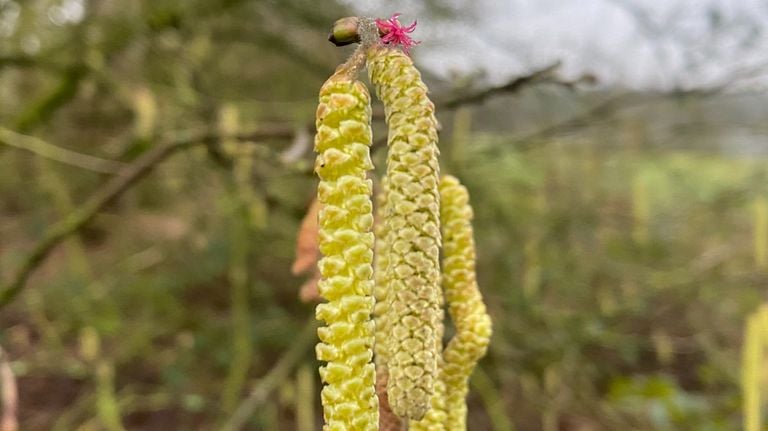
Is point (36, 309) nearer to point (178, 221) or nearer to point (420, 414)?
point (178, 221)

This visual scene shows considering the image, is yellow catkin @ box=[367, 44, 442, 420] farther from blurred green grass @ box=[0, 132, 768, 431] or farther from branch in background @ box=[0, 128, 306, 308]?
blurred green grass @ box=[0, 132, 768, 431]

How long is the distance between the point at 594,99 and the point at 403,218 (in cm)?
202

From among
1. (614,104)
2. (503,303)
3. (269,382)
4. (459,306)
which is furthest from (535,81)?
(503,303)

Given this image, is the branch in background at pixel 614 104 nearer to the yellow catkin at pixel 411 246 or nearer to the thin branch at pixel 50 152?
the thin branch at pixel 50 152

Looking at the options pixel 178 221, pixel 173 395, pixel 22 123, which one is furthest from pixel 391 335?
pixel 178 221

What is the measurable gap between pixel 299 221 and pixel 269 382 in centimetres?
34

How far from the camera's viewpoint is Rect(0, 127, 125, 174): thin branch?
3.98 ft

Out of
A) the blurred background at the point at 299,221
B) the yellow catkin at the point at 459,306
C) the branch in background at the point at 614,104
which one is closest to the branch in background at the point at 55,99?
the blurred background at the point at 299,221

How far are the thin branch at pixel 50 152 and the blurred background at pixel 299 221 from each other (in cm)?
5

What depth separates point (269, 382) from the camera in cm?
142

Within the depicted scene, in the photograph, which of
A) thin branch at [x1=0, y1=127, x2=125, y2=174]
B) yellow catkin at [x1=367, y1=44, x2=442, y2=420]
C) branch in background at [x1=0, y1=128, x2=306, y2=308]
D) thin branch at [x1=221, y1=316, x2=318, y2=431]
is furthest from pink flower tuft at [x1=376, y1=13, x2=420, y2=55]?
thin branch at [x1=221, y1=316, x2=318, y2=431]

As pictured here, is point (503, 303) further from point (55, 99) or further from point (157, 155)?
point (157, 155)

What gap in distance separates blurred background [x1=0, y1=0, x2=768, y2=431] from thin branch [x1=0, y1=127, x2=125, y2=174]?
0.05 m

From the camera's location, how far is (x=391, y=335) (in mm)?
350
